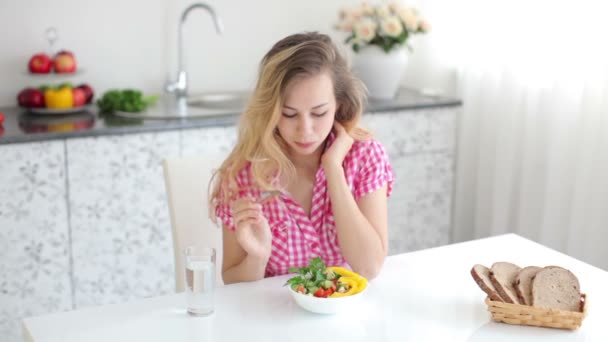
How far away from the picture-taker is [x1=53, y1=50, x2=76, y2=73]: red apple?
9.02ft

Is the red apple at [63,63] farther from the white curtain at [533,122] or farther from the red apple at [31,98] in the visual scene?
the white curtain at [533,122]


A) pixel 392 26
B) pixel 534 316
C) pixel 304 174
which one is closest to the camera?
pixel 534 316

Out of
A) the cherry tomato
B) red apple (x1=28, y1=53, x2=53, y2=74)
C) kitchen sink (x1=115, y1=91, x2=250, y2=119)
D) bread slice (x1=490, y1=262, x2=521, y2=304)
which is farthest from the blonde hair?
red apple (x1=28, y1=53, x2=53, y2=74)

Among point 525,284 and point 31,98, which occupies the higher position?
point 31,98

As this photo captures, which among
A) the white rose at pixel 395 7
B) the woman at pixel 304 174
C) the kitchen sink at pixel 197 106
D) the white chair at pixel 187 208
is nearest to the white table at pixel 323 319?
the woman at pixel 304 174

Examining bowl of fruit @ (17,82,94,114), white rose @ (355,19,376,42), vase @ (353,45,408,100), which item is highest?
white rose @ (355,19,376,42)

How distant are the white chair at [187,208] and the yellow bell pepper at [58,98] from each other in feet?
3.06

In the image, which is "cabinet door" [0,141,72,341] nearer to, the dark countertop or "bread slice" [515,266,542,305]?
the dark countertop

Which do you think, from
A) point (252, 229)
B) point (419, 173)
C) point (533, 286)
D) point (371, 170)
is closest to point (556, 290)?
point (533, 286)

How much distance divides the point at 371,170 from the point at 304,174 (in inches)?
6.4

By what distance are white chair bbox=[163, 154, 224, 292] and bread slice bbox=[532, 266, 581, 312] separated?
81 centimetres

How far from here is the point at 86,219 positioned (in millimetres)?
2506

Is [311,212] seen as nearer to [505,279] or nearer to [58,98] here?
[505,279]

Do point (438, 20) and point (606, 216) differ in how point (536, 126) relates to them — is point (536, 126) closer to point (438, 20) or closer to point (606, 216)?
point (606, 216)
